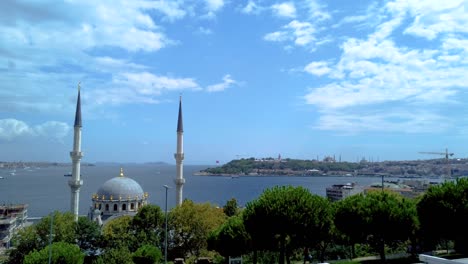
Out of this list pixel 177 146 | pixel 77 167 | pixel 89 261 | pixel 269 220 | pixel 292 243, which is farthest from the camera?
pixel 177 146

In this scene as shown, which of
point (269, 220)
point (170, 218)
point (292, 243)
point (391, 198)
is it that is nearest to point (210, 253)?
point (170, 218)

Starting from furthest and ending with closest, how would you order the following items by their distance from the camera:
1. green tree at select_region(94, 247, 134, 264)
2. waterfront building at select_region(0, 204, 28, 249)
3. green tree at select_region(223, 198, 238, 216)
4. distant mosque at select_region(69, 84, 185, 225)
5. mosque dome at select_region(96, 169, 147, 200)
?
waterfront building at select_region(0, 204, 28, 249) → mosque dome at select_region(96, 169, 147, 200) → green tree at select_region(223, 198, 238, 216) → distant mosque at select_region(69, 84, 185, 225) → green tree at select_region(94, 247, 134, 264)

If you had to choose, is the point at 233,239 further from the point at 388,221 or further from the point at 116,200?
the point at 116,200

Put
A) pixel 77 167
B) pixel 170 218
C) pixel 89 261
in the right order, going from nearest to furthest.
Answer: pixel 89 261 < pixel 170 218 < pixel 77 167

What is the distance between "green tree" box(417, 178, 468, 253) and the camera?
20.9 m

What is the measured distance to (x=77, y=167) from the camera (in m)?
39.7

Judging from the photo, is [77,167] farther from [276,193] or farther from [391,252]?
[391,252]

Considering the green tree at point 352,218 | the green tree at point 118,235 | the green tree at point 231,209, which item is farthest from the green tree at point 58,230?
the green tree at point 231,209

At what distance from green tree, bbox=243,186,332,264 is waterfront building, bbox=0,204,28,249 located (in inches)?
1652

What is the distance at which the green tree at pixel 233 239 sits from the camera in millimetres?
23609

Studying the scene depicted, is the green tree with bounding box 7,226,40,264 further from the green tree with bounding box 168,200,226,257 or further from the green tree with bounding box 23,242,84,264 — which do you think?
the green tree with bounding box 168,200,226,257

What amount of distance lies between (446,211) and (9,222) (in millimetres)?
55390

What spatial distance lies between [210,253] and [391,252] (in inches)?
535

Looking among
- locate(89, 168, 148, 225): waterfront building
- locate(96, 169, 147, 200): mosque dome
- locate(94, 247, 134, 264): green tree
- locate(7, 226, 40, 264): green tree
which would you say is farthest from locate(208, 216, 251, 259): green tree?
locate(96, 169, 147, 200): mosque dome
